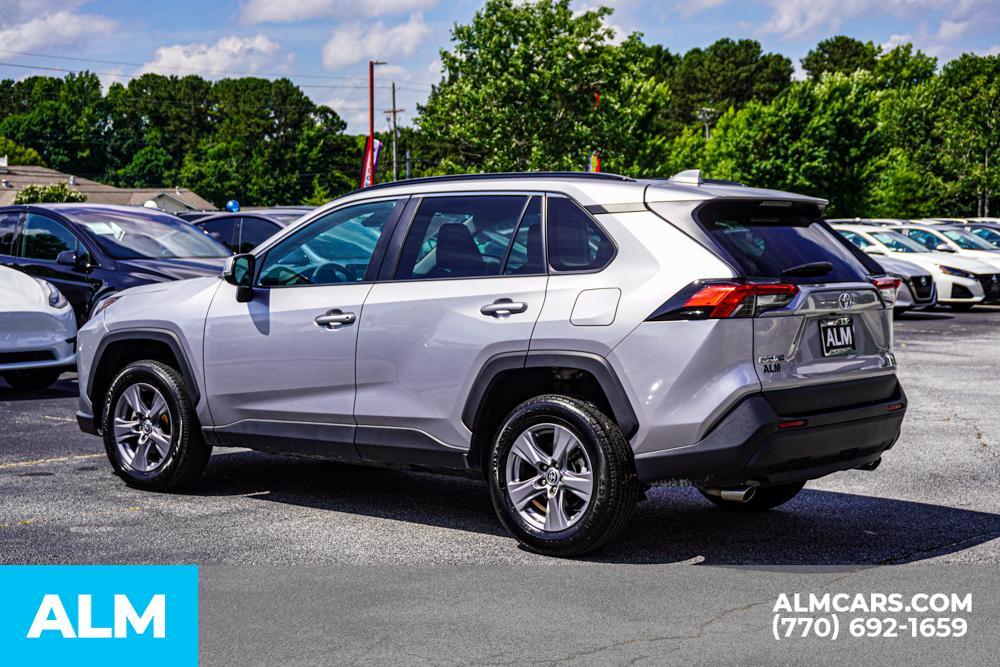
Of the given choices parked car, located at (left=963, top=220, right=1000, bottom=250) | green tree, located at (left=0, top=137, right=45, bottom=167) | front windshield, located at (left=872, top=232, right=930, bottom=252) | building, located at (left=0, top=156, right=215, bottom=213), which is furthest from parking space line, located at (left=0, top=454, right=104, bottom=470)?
green tree, located at (left=0, top=137, right=45, bottom=167)

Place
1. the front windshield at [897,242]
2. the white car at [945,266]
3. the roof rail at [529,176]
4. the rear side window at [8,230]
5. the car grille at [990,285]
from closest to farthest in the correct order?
the roof rail at [529,176], the rear side window at [8,230], the white car at [945,266], the car grille at [990,285], the front windshield at [897,242]

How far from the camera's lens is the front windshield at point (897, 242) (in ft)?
83.1

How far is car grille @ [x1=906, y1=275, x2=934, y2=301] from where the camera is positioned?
23078 millimetres

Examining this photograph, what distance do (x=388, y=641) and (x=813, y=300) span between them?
2.50m

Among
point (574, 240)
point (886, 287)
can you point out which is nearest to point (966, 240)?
point (886, 287)

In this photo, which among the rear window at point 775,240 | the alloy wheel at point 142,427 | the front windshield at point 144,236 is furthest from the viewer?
the front windshield at point 144,236

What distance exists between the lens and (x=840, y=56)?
349 feet

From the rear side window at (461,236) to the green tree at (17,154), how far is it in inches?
5123

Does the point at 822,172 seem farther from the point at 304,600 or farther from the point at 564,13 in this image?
the point at 304,600

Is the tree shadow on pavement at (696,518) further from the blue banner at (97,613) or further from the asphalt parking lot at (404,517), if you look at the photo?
the blue banner at (97,613)

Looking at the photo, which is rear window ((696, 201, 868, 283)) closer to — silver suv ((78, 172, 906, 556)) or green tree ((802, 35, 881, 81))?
silver suv ((78, 172, 906, 556))

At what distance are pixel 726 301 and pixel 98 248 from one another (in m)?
9.24

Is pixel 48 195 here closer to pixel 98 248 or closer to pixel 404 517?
pixel 98 248

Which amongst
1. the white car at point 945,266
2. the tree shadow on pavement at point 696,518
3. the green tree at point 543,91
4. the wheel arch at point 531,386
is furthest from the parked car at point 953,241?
the green tree at point 543,91
